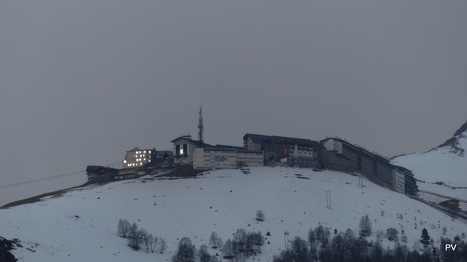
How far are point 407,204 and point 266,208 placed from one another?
1350 inches

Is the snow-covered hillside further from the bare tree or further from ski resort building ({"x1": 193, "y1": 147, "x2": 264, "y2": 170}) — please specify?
ski resort building ({"x1": 193, "y1": 147, "x2": 264, "y2": 170})

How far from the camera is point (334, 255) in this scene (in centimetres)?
13300

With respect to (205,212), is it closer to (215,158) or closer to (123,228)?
(123,228)

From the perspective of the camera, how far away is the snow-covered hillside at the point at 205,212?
420ft

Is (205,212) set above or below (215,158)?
below

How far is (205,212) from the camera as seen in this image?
508 ft

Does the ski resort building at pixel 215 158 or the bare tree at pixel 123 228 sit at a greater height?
the ski resort building at pixel 215 158

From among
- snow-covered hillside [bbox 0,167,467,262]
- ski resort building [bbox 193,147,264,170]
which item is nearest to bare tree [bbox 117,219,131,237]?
snow-covered hillside [bbox 0,167,467,262]

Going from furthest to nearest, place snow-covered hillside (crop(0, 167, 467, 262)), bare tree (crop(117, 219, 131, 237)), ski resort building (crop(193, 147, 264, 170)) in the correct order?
ski resort building (crop(193, 147, 264, 170)) < bare tree (crop(117, 219, 131, 237)) < snow-covered hillside (crop(0, 167, 467, 262))

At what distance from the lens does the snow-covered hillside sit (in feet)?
420

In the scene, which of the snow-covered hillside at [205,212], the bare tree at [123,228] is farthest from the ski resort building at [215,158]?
the bare tree at [123,228]

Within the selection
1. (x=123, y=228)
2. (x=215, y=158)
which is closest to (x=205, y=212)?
(x=123, y=228)

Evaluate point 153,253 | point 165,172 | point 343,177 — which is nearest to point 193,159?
point 165,172

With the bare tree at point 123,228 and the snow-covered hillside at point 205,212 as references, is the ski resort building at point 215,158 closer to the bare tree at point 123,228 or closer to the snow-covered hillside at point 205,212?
the snow-covered hillside at point 205,212
